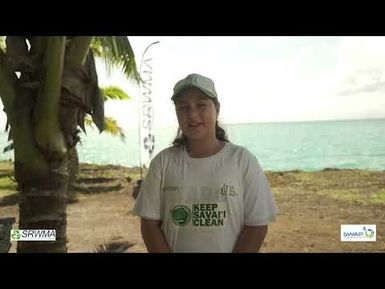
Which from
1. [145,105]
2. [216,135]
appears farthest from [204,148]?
[145,105]

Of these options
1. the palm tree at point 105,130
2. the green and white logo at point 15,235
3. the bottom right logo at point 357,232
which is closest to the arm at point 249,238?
the bottom right logo at point 357,232

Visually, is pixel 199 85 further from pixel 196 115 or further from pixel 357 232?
pixel 357 232

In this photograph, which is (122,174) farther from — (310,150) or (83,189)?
(310,150)

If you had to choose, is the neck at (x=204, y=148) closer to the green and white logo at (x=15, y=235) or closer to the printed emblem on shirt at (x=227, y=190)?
the printed emblem on shirt at (x=227, y=190)

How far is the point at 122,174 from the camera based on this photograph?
314 centimetres

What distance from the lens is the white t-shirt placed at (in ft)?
7.76

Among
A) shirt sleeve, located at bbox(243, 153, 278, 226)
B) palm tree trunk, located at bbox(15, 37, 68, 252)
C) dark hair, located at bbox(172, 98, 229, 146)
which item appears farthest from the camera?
palm tree trunk, located at bbox(15, 37, 68, 252)

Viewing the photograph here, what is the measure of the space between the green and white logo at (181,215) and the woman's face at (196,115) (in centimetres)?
35

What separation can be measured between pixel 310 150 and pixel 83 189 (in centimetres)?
142

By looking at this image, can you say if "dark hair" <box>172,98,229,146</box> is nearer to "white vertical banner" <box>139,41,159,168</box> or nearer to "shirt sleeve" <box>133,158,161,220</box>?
"shirt sleeve" <box>133,158,161,220</box>

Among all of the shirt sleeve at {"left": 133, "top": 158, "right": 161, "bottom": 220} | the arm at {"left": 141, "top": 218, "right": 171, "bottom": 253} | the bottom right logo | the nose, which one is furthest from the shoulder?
the bottom right logo

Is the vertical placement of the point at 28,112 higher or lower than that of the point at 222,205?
higher
